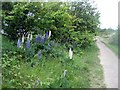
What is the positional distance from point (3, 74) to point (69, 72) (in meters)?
1.72

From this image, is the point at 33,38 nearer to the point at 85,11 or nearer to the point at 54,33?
the point at 54,33

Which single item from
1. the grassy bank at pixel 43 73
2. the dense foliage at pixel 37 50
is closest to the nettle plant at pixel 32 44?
the dense foliage at pixel 37 50

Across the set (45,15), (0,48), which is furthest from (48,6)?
(0,48)

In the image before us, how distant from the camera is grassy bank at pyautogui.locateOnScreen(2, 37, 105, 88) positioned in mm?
5246

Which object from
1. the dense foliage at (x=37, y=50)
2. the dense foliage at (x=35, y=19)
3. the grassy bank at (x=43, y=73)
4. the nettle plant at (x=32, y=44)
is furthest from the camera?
the dense foliage at (x=35, y=19)

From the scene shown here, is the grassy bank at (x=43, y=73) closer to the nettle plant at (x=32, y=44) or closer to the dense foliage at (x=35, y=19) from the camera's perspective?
the nettle plant at (x=32, y=44)

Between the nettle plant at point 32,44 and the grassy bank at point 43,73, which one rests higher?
the nettle plant at point 32,44

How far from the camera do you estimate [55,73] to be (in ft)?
19.9

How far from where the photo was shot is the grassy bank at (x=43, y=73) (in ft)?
17.2

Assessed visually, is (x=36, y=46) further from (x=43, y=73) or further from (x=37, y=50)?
(x=43, y=73)

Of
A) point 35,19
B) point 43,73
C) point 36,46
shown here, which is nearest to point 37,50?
point 36,46

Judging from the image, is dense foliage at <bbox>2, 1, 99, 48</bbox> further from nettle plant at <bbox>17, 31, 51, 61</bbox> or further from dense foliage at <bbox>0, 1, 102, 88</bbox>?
nettle plant at <bbox>17, 31, 51, 61</bbox>

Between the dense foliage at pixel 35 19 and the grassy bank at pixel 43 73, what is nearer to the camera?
the grassy bank at pixel 43 73

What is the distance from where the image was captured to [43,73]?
19.2 ft
